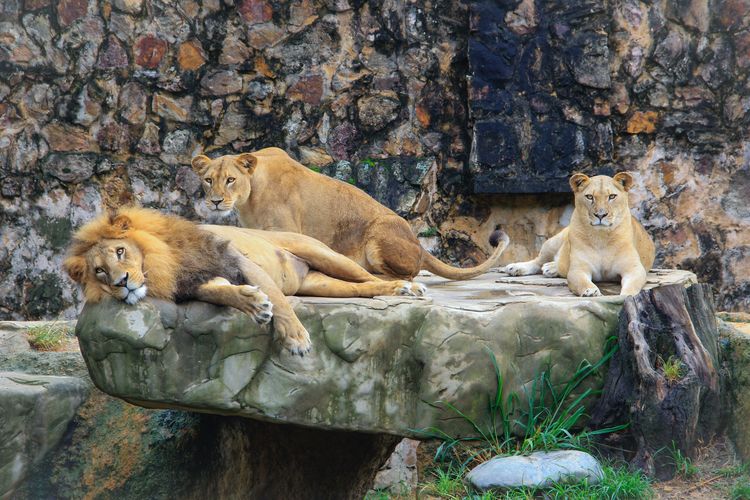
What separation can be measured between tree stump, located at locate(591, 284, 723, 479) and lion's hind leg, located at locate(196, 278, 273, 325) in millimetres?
1798

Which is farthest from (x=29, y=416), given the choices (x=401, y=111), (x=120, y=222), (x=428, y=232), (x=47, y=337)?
(x=401, y=111)

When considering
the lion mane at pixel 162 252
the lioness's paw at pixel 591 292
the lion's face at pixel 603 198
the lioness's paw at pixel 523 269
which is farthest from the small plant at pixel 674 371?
the lioness's paw at pixel 523 269

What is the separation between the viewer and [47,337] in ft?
20.1

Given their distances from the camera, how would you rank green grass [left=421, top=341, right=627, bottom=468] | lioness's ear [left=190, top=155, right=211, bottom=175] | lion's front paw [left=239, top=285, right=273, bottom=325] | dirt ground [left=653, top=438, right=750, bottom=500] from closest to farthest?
lion's front paw [left=239, top=285, right=273, bottom=325] < dirt ground [left=653, top=438, right=750, bottom=500] < green grass [left=421, top=341, right=627, bottom=468] < lioness's ear [left=190, top=155, right=211, bottom=175]

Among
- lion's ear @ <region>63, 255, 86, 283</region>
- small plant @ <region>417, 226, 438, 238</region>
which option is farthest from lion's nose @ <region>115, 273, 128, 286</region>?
small plant @ <region>417, 226, 438, 238</region>

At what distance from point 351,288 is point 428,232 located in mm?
2965

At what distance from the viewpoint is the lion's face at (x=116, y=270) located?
392cm

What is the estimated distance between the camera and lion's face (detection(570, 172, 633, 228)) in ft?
18.1

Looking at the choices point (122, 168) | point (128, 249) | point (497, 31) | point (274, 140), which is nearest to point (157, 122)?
point (122, 168)

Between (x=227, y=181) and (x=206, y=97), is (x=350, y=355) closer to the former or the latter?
(x=227, y=181)

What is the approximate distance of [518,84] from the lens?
25.2 feet

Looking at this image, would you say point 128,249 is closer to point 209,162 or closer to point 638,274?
point 209,162

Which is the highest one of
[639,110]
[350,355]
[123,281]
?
[639,110]

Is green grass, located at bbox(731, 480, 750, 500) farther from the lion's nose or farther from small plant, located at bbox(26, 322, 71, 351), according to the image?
small plant, located at bbox(26, 322, 71, 351)
